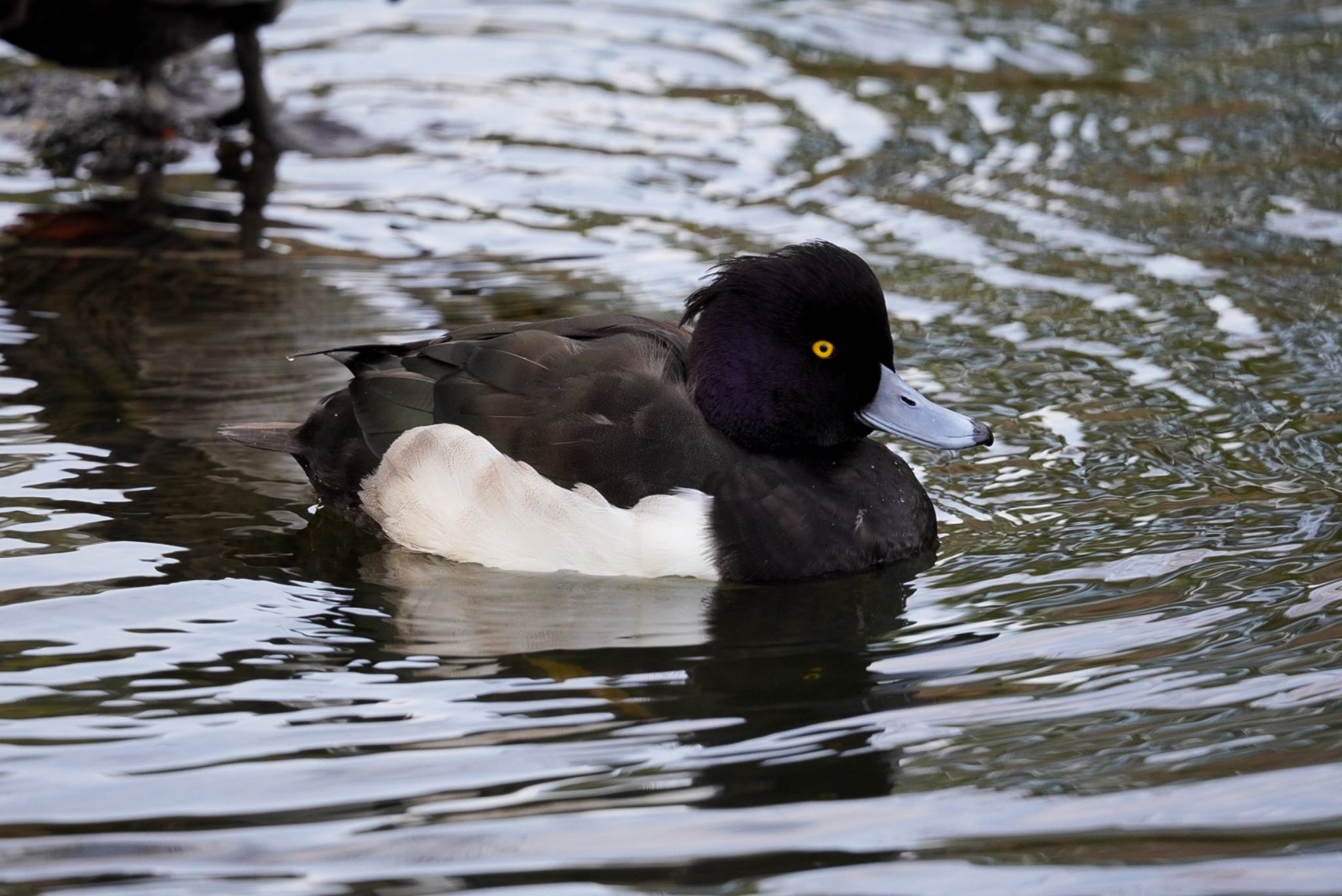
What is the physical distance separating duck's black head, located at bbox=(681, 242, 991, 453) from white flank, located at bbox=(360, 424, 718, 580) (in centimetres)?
35

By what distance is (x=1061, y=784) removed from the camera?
4.10 meters

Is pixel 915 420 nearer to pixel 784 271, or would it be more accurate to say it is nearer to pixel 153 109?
pixel 784 271

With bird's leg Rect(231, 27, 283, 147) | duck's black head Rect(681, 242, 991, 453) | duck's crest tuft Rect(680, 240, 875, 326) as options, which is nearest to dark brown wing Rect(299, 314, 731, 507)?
duck's black head Rect(681, 242, 991, 453)

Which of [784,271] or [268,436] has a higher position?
[784,271]

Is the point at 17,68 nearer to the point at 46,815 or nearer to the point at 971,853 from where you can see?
the point at 46,815

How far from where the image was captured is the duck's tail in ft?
19.6

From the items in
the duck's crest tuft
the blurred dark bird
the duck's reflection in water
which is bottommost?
the duck's reflection in water

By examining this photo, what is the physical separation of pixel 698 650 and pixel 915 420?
1.07m

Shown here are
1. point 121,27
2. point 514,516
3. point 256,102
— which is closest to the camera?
point 514,516

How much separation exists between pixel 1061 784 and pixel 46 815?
2.22 m

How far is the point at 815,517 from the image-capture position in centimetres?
539

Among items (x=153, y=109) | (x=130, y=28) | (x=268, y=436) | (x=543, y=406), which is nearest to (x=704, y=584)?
(x=543, y=406)

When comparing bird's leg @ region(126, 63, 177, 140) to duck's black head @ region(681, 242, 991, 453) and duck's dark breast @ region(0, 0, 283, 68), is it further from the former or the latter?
duck's black head @ region(681, 242, 991, 453)

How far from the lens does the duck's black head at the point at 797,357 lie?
5371 mm
